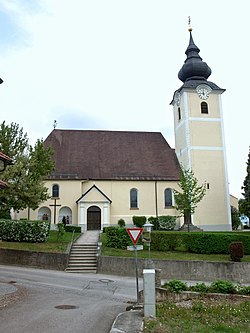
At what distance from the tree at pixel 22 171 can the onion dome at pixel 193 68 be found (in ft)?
68.0

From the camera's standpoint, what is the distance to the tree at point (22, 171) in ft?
79.9

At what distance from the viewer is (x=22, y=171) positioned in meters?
24.8

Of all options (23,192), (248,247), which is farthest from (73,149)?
(248,247)

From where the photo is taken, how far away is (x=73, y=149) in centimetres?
4059

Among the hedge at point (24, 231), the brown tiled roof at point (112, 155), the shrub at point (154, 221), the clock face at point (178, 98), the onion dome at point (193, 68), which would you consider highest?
the onion dome at point (193, 68)

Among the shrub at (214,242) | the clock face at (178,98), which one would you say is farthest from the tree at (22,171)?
the clock face at (178,98)

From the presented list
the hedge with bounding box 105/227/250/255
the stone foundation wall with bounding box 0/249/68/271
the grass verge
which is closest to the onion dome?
the hedge with bounding box 105/227/250/255

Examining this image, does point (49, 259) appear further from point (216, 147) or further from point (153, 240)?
point (216, 147)

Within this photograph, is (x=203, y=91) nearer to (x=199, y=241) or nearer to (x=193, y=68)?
(x=193, y=68)

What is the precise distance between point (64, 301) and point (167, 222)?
2470 cm

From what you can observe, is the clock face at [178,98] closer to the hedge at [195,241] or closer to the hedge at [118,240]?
the hedge at [195,241]

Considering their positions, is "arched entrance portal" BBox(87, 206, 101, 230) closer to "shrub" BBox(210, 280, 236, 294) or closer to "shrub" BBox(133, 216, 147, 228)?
"shrub" BBox(133, 216, 147, 228)

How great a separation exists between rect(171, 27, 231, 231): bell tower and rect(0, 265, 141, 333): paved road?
67.3ft

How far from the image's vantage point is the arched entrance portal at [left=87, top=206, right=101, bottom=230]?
3591 cm
